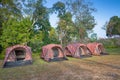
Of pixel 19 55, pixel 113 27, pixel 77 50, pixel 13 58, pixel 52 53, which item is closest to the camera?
pixel 13 58

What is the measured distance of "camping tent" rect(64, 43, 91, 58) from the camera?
15.2 m

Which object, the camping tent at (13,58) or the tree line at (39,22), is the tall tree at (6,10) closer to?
the tree line at (39,22)

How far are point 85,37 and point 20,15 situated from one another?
15644 mm

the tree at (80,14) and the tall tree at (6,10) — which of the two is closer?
the tall tree at (6,10)

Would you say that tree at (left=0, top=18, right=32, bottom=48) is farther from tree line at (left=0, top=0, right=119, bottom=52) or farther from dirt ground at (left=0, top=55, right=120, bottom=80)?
dirt ground at (left=0, top=55, right=120, bottom=80)

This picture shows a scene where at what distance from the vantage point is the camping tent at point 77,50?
15233 millimetres

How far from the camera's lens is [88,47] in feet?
56.3

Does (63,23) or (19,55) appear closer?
(19,55)

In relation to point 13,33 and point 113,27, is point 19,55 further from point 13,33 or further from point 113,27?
point 113,27

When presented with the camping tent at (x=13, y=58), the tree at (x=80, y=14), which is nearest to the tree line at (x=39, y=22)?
the tree at (x=80, y=14)

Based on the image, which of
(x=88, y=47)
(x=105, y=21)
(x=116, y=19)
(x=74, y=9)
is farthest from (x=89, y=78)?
(x=116, y=19)

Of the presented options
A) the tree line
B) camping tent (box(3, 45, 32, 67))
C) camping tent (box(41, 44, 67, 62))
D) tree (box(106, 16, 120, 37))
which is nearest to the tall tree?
A: the tree line

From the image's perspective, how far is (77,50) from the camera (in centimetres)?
1521

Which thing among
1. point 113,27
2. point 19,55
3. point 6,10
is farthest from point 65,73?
point 113,27
